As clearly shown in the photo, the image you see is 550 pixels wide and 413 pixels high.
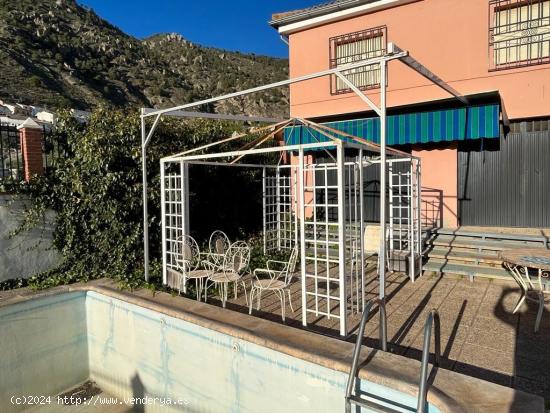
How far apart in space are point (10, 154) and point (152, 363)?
447cm

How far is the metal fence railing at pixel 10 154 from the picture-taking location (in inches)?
253

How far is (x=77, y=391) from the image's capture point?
5.73 metres

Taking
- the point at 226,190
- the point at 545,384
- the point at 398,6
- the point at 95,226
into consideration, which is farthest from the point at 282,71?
the point at 545,384


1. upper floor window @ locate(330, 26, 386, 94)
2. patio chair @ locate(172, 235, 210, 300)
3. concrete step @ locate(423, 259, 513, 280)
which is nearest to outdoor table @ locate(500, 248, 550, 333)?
concrete step @ locate(423, 259, 513, 280)

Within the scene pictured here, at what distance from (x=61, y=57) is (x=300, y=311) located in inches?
1327

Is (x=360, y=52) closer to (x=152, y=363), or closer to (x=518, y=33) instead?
(x=518, y=33)

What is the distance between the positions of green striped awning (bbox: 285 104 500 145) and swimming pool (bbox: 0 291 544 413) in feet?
14.9

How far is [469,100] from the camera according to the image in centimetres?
866

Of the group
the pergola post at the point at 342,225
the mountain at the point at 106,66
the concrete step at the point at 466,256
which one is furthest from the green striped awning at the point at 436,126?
the mountain at the point at 106,66

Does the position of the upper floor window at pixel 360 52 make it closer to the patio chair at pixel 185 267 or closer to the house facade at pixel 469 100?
the house facade at pixel 469 100

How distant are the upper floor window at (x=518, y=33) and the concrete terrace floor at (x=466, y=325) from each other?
18.8ft

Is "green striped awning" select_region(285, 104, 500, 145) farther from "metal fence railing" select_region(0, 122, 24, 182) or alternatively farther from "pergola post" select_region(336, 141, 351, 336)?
"metal fence railing" select_region(0, 122, 24, 182)

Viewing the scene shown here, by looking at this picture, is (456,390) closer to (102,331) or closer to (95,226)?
(102,331)

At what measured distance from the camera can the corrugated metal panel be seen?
882 centimetres
